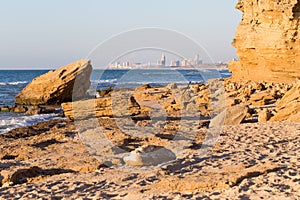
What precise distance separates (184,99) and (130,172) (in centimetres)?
1234

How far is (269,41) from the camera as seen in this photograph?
21.4 metres

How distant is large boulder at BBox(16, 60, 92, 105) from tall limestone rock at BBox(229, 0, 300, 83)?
9.96 metres

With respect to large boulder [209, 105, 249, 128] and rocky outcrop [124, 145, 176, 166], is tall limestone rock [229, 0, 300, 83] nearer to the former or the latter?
large boulder [209, 105, 249, 128]

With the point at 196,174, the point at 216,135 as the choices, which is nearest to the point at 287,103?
the point at 216,135

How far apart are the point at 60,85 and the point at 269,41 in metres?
12.8

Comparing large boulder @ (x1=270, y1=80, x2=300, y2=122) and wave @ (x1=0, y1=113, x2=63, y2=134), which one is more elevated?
large boulder @ (x1=270, y1=80, x2=300, y2=122)

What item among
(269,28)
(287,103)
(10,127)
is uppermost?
(269,28)

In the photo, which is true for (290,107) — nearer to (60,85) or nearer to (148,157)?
(148,157)

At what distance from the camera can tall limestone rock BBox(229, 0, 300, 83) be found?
20.2 meters

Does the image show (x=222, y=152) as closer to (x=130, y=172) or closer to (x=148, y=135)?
(x=130, y=172)

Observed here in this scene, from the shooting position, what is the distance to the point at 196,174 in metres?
6.51

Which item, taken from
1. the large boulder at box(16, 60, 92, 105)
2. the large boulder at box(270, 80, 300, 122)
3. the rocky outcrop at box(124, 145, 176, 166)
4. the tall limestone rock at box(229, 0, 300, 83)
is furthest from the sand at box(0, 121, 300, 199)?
the large boulder at box(16, 60, 92, 105)

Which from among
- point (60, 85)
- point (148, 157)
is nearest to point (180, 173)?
point (148, 157)

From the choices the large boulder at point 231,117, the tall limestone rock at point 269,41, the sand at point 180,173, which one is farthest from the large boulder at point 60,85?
the sand at point 180,173
